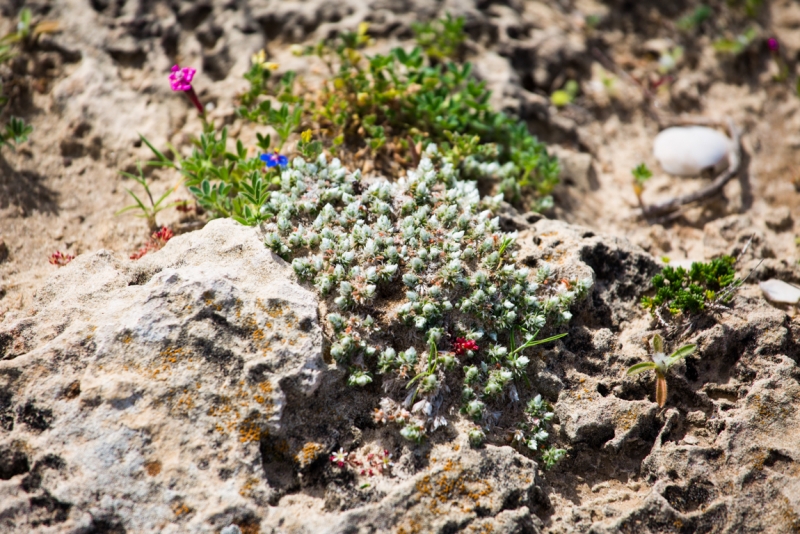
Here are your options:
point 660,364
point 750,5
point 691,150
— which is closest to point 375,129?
point 660,364

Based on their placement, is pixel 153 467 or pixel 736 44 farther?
pixel 736 44

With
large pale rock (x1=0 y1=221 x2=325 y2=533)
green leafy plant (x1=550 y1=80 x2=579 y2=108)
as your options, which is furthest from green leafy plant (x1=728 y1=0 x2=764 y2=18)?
large pale rock (x1=0 y1=221 x2=325 y2=533)

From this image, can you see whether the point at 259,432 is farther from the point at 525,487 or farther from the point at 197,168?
the point at 197,168

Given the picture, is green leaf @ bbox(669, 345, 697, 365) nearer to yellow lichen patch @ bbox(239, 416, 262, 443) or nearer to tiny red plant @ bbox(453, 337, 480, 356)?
tiny red plant @ bbox(453, 337, 480, 356)

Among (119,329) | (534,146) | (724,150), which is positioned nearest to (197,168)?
(119,329)

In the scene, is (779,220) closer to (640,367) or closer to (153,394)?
(640,367)

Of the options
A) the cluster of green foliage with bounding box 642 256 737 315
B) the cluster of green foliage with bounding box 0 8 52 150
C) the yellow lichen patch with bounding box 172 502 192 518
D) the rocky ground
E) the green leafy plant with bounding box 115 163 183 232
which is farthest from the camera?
the cluster of green foliage with bounding box 0 8 52 150
